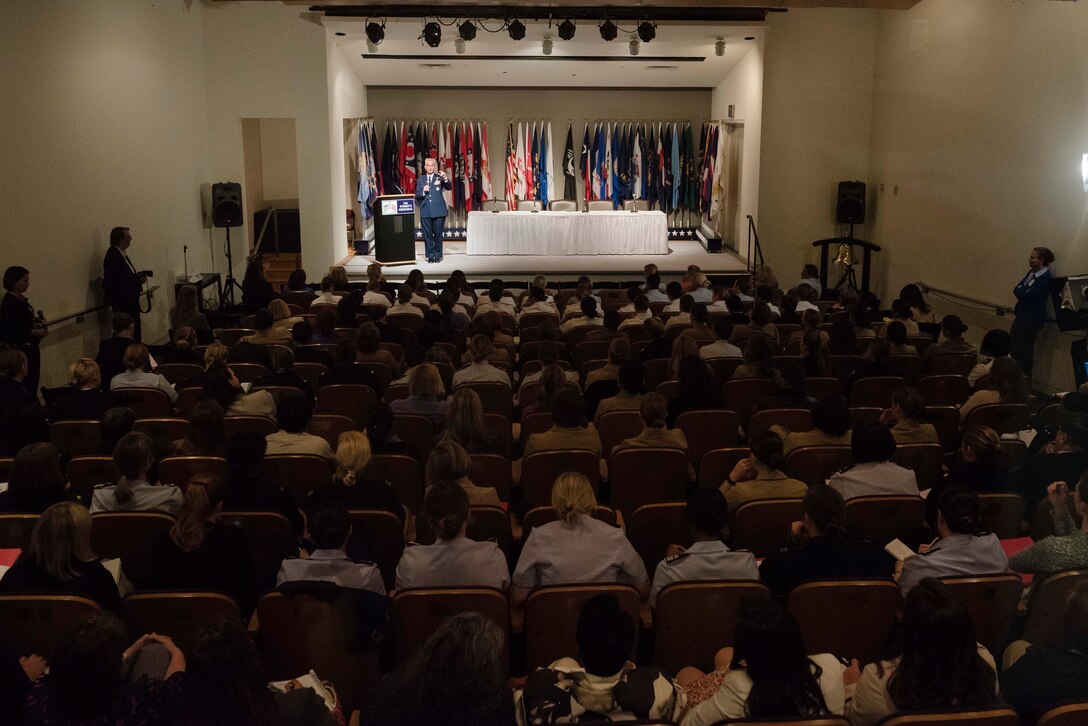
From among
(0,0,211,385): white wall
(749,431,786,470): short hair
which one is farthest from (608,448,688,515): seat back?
(0,0,211,385): white wall

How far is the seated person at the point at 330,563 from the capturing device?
350 cm

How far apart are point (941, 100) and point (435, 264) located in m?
7.32

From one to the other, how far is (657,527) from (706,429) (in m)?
1.57

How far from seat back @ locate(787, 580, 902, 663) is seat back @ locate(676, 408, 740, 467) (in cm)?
223

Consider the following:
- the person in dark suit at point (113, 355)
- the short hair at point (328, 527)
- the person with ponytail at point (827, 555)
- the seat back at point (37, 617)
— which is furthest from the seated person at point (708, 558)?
the person in dark suit at point (113, 355)

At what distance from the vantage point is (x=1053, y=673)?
108 inches

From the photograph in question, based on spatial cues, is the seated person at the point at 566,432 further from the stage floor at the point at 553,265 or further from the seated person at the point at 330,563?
the stage floor at the point at 553,265

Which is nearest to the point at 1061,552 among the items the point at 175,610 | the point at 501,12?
the point at 175,610

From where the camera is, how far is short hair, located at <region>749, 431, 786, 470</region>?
4.34 m

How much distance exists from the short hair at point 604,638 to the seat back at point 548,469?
2208mm

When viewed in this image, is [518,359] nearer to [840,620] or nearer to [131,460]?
[131,460]

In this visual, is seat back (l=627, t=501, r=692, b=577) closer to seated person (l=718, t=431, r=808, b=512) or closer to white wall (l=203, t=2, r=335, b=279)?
seated person (l=718, t=431, r=808, b=512)

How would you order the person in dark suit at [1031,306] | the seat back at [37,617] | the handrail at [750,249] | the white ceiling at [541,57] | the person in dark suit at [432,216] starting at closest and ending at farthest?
the seat back at [37,617], the person in dark suit at [1031,306], the white ceiling at [541,57], the handrail at [750,249], the person in dark suit at [432,216]

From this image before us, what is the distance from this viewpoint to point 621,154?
1873 centimetres
